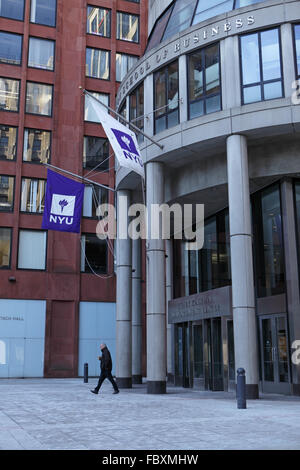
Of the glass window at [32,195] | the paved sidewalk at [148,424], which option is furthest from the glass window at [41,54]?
the paved sidewalk at [148,424]

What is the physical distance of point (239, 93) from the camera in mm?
18703

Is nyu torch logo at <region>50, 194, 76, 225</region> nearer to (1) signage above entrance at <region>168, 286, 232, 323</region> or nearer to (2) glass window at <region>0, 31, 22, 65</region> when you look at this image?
(1) signage above entrance at <region>168, 286, 232, 323</region>

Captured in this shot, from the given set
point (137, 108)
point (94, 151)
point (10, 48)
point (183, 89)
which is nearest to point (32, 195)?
point (94, 151)

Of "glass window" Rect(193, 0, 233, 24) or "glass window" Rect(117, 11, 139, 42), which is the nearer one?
"glass window" Rect(193, 0, 233, 24)

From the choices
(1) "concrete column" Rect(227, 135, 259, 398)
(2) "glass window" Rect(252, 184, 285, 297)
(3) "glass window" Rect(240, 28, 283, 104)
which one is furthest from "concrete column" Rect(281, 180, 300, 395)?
(3) "glass window" Rect(240, 28, 283, 104)

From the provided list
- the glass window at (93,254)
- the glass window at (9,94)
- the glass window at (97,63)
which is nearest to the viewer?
the glass window at (9,94)

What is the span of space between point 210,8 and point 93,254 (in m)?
18.9

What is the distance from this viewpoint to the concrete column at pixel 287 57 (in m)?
17.9

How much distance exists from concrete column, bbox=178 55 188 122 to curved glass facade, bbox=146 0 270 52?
1867 millimetres

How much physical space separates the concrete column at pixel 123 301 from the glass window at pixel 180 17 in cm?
746

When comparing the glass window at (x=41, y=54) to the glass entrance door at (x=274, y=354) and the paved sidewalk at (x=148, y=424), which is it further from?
the paved sidewalk at (x=148, y=424)

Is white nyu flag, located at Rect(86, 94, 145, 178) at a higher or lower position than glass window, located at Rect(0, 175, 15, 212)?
lower

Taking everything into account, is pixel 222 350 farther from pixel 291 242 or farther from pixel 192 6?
pixel 192 6

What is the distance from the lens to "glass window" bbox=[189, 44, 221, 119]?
19516mm
